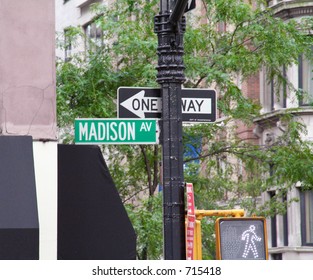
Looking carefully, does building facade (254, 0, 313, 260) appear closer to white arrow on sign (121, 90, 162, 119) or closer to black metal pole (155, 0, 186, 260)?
white arrow on sign (121, 90, 162, 119)

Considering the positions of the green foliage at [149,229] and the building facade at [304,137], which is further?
the building facade at [304,137]

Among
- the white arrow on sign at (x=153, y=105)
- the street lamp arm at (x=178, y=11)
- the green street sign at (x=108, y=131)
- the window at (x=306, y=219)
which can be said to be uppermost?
the street lamp arm at (x=178, y=11)

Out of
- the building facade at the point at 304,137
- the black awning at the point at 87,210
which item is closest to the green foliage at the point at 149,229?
the black awning at the point at 87,210

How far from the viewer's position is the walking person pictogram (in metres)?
11.1

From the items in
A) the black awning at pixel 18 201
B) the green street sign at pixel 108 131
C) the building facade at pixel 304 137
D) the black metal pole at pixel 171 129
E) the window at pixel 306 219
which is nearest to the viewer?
the black metal pole at pixel 171 129

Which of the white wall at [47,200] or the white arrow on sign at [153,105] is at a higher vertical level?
the white arrow on sign at [153,105]

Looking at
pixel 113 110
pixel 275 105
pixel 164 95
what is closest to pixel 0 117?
pixel 164 95

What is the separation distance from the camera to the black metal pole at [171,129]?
435 inches

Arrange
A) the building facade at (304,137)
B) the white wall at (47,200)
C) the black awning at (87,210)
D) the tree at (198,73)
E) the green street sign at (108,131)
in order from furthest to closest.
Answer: the building facade at (304,137), the tree at (198,73), the black awning at (87,210), the white wall at (47,200), the green street sign at (108,131)

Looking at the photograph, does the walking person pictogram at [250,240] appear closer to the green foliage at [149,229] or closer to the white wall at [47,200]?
the white wall at [47,200]

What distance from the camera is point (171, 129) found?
11.4 m

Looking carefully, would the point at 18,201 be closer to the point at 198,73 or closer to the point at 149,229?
the point at 149,229

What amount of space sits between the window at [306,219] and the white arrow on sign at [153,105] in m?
24.5

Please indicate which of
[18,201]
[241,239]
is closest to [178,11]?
[241,239]
